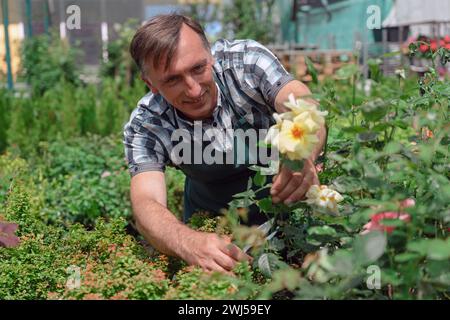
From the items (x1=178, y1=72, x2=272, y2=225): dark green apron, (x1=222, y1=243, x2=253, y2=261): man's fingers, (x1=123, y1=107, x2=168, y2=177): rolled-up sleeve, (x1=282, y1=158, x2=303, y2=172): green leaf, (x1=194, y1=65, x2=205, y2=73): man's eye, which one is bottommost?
(x1=178, y1=72, x2=272, y2=225): dark green apron

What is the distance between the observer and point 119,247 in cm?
157

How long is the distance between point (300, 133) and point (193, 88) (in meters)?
0.69

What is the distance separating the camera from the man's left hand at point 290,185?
1.26 m

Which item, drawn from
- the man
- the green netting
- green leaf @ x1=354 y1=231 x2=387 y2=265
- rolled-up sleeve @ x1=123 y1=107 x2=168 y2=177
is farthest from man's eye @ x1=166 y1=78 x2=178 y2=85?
the green netting

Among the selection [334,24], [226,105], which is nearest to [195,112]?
[226,105]

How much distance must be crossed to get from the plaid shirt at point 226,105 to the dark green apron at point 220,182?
34 mm

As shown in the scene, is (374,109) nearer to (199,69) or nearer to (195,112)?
(199,69)

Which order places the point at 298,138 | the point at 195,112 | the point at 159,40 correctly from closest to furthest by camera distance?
the point at 298,138
the point at 159,40
the point at 195,112

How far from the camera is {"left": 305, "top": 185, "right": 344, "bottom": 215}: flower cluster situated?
1223 mm

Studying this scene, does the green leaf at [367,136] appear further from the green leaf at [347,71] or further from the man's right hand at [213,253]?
the man's right hand at [213,253]

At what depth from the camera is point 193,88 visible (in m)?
1.76

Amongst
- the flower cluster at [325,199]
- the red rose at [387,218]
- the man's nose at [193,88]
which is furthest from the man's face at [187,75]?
the red rose at [387,218]

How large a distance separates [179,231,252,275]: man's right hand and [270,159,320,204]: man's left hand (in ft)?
0.43

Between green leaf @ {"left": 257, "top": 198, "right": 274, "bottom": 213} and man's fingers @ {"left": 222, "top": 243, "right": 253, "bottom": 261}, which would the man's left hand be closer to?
green leaf @ {"left": 257, "top": 198, "right": 274, "bottom": 213}
